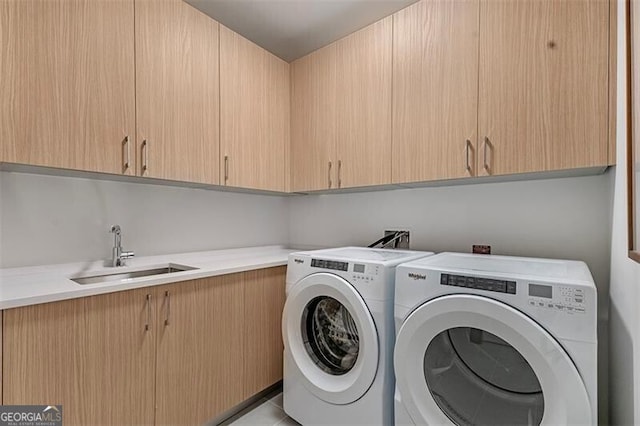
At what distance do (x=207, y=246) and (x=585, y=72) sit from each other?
2.26 metres

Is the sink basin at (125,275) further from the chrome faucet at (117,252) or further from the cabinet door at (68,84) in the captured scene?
the cabinet door at (68,84)

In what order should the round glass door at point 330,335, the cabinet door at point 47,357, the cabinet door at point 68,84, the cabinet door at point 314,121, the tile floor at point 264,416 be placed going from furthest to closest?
1. the cabinet door at point 314,121
2. the tile floor at point 264,416
3. the round glass door at point 330,335
4. the cabinet door at point 68,84
5. the cabinet door at point 47,357

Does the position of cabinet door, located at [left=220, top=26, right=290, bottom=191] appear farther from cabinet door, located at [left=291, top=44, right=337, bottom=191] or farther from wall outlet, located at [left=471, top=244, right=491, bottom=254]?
wall outlet, located at [left=471, top=244, right=491, bottom=254]

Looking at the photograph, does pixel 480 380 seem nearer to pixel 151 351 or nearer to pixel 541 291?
pixel 541 291

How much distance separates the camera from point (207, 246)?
85.3 inches

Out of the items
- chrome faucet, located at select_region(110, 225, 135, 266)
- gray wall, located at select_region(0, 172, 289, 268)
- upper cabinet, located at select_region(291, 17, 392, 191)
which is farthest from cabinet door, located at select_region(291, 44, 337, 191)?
chrome faucet, located at select_region(110, 225, 135, 266)

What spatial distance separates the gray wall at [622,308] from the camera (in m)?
0.89

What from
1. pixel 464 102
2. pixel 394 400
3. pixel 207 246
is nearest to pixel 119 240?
pixel 207 246

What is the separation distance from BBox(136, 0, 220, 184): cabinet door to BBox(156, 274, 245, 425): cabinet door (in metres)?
0.64

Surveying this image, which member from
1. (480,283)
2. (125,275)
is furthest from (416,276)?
(125,275)

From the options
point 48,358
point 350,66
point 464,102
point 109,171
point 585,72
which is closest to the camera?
point 48,358

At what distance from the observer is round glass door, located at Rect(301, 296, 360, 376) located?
1550 mm

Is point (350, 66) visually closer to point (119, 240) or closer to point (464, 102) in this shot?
point (464, 102)

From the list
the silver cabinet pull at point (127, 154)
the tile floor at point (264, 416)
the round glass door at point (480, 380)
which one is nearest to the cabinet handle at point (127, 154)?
the silver cabinet pull at point (127, 154)
